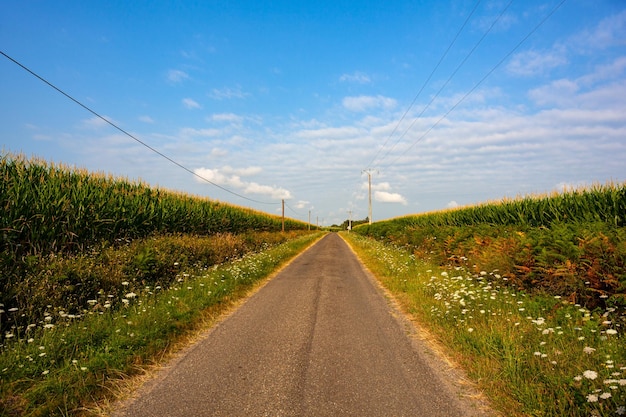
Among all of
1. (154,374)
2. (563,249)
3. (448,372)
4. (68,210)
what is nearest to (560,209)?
(563,249)

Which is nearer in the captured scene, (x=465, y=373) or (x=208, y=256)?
(x=465, y=373)

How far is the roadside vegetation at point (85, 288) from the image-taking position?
3844 millimetres

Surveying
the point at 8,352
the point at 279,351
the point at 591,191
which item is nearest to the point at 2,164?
the point at 8,352

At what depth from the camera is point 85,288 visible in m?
7.07

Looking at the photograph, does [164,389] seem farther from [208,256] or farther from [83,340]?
[208,256]

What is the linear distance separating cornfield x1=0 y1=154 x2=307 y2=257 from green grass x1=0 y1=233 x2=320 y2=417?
2359mm

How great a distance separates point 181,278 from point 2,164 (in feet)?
17.6

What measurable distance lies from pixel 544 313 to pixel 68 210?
1138 cm

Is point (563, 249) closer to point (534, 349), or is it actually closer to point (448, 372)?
point (534, 349)

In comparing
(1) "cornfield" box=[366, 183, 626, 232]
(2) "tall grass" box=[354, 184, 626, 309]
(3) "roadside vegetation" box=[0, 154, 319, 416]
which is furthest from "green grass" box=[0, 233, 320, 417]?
(1) "cornfield" box=[366, 183, 626, 232]

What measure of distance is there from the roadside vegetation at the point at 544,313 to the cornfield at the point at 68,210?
28.6 ft

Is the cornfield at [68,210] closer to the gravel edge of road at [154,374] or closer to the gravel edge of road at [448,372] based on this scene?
the gravel edge of road at [154,374]

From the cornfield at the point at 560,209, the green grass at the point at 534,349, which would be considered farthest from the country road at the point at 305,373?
the cornfield at the point at 560,209

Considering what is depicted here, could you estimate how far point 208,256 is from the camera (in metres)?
14.2
